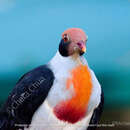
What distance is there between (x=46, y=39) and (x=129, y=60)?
28cm

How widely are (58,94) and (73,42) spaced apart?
16 centimetres

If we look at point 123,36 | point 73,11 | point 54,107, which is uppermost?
point 73,11

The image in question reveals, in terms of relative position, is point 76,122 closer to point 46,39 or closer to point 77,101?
point 77,101

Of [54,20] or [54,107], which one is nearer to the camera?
[54,107]

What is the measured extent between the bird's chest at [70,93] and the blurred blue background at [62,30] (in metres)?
0.09

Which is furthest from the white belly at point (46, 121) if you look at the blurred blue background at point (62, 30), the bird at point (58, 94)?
the blurred blue background at point (62, 30)

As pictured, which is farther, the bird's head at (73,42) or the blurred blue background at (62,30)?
the blurred blue background at (62,30)

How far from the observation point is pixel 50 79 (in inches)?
32.2

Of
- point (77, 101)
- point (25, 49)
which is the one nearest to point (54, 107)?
point (77, 101)

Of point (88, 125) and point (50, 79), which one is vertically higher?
point (50, 79)

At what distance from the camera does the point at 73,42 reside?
80cm

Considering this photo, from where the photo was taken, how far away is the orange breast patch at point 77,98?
2.68ft

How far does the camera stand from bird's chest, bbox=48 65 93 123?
32.0 inches

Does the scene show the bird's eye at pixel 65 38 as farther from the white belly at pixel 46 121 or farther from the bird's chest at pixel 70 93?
the white belly at pixel 46 121
